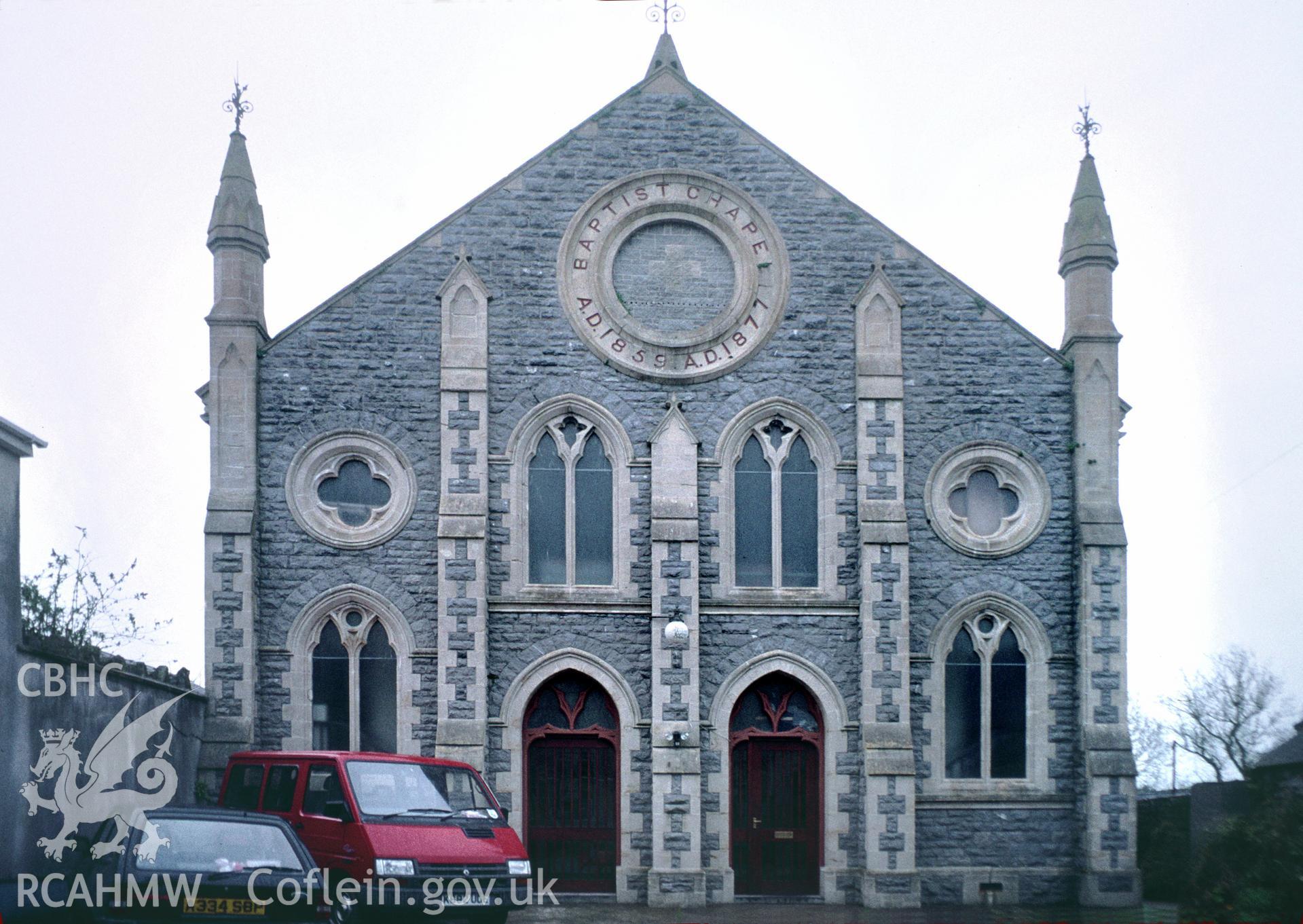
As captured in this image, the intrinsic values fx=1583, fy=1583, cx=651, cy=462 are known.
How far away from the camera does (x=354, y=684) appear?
2241cm

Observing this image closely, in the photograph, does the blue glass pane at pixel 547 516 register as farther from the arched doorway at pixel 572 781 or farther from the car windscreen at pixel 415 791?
the car windscreen at pixel 415 791

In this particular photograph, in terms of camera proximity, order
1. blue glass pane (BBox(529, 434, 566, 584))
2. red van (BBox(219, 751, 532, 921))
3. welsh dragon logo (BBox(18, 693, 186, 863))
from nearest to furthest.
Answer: red van (BBox(219, 751, 532, 921))
welsh dragon logo (BBox(18, 693, 186, 863))
blue glass pane (BBox(529, 434, 566, 584))

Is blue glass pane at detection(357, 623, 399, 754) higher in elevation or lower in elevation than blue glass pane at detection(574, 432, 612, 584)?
lower

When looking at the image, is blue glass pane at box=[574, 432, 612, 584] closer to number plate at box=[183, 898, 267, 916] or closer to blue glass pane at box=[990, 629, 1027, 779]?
blue glass pane at box=[990, 629, 1027, 779]

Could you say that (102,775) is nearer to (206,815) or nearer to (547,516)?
(206,815)

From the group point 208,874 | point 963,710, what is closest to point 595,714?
point 963,710

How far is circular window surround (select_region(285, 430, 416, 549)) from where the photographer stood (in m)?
22.5

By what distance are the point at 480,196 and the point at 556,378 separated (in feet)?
9.72

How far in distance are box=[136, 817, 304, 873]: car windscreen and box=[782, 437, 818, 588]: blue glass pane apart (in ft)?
35.3

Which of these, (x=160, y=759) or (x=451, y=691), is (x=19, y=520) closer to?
(x=160, y=759)

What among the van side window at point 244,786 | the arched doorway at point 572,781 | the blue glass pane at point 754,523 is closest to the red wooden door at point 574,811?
the arched doorway at point 572,781

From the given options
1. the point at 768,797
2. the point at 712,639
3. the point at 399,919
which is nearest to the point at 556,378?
the point at 712,639

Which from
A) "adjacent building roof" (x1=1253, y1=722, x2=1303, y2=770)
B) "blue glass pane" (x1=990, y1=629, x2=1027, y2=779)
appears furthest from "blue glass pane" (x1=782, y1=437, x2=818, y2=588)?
"adjacent building roof" (x1=1253, y1=722, x2=1303, y2=770)

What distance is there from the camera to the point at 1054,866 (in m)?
22.5
